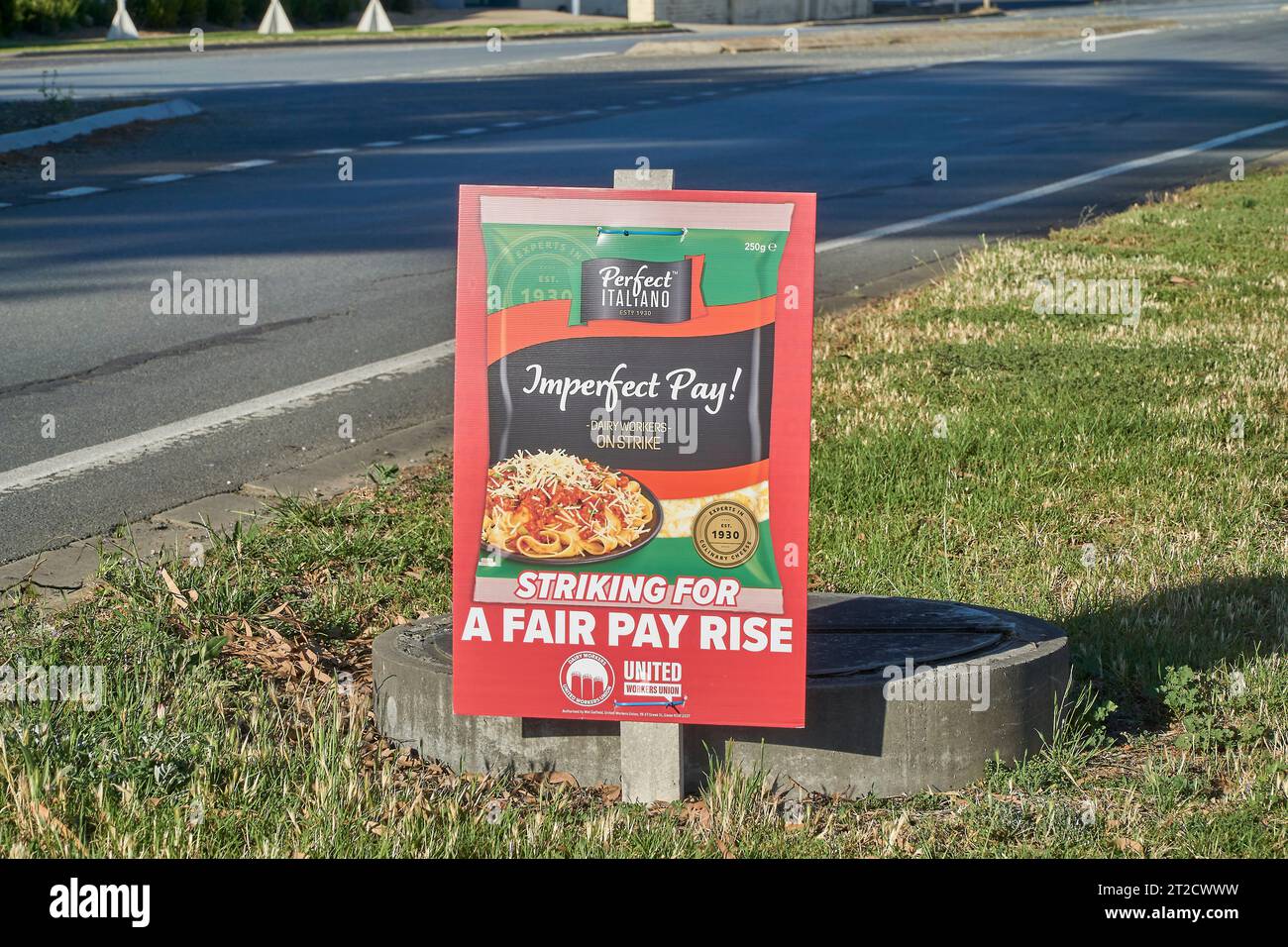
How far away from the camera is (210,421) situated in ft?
22.7

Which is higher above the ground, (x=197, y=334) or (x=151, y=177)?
(x=151, y=177)

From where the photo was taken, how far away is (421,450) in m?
6.66

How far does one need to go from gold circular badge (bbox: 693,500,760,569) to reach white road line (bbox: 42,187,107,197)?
10.8 m

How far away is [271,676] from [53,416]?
10.3 ft

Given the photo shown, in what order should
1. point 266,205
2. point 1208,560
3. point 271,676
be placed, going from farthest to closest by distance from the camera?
point 266,205 < point 1208,560 < point 271,676

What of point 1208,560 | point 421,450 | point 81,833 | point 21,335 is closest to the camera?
point 81,833

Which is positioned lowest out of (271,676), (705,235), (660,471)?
(271,676)

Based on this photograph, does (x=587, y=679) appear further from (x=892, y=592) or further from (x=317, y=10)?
(x=317, y=10)

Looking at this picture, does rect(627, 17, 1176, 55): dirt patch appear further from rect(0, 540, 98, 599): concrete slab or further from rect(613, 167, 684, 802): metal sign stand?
rect(613, 167, 684, 802): metal sign stand

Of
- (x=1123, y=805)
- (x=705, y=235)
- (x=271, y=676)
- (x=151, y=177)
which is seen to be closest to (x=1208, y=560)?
(x=1123, y=805)

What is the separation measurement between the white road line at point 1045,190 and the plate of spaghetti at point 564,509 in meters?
7.58

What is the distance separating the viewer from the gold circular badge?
3512 millimetres

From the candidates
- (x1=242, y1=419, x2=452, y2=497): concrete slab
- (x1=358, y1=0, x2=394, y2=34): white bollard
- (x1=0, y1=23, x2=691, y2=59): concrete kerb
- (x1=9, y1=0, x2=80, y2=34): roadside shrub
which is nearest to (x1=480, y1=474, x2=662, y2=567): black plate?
(x1=242, y1=419, x2=452, y2=497): concrete slab
